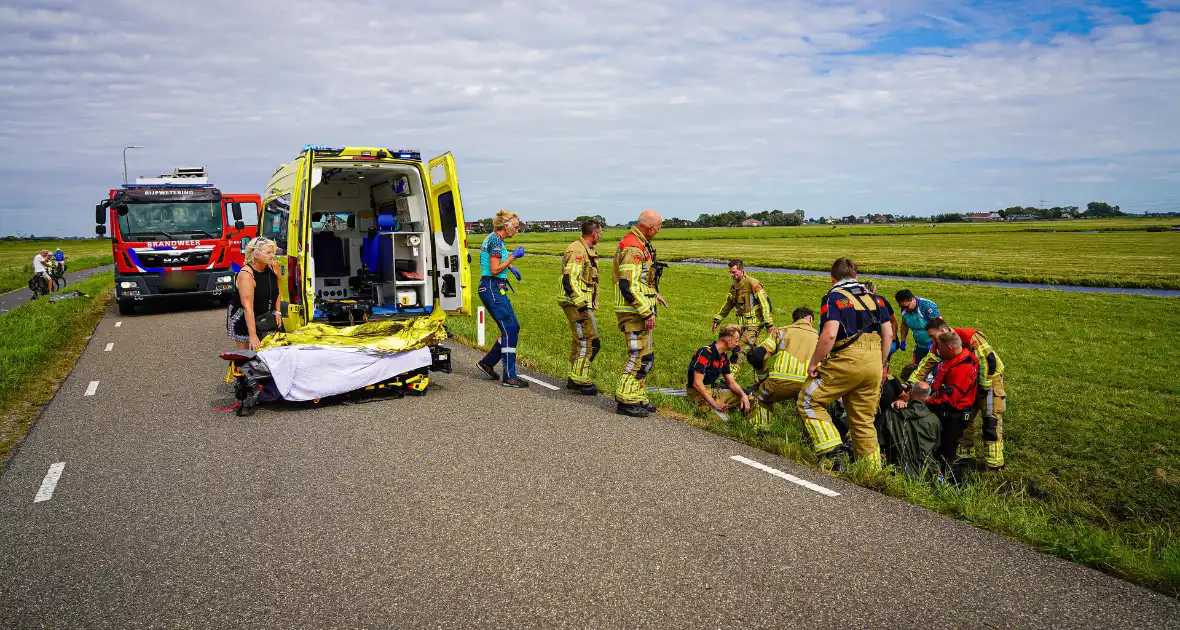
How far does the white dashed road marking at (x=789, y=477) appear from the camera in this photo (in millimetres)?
5289

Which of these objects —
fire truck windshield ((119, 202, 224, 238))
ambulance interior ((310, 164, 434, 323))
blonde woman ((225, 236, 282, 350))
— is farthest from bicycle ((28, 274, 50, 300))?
blonde woman ((225, 236, 282, 350))

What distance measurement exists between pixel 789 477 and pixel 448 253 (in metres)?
5.35

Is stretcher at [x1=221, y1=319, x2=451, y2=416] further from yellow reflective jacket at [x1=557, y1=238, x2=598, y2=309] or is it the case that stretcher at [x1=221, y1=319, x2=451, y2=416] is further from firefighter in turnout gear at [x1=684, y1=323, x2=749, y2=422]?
firefighter in turnout gear at [x1=684, y1=323, x2=749, y2=422]

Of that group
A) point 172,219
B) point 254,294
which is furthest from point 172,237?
point 254,294

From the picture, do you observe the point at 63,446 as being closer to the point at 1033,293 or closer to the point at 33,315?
the point at 33,315

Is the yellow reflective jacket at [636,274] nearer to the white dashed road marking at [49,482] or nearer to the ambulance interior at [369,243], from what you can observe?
the ambulance interior at [369,243]

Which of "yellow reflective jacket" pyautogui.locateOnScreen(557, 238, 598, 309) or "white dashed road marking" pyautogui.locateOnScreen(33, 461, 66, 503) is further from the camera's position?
"yellow reflective jacket" pyautogui.locateOnScreen(557, 238, 598, 309)

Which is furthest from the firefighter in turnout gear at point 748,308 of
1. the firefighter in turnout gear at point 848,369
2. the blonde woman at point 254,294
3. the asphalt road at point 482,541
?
the blonde woman at point 254,294

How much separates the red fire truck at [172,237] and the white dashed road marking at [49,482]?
11404mm

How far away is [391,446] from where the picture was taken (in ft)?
20.9

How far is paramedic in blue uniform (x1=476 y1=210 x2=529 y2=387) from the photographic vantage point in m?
8.84

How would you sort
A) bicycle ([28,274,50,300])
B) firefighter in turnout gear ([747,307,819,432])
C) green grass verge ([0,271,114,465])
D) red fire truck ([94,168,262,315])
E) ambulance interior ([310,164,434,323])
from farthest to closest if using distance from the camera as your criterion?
bicycle ([28,274,50,300])
red fire truck ([94,168,262,315])
ambulance interior ([310,164,434,323])
green grass verge ([0,271,114,465])
firefighter in turnout gear ([747,307,819,432])

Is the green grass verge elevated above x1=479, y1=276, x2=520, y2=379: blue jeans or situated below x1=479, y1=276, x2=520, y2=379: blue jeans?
below

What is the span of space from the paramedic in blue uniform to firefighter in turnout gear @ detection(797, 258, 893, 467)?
3894 mm
